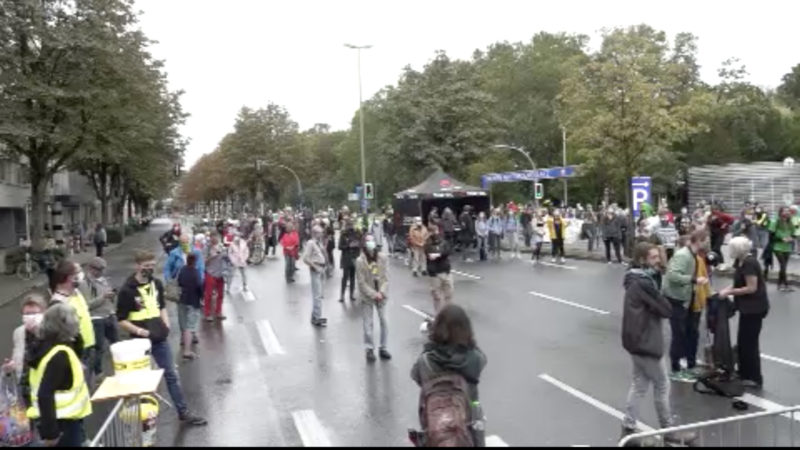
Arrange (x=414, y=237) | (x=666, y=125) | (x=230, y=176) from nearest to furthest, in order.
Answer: (x=414, y=237), (x=666, y=125), (x=230, y=176)

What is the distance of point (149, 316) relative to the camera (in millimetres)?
7016

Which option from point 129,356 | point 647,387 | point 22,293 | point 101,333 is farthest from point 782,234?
point 22,293

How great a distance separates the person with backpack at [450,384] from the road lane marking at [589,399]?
2.71 m

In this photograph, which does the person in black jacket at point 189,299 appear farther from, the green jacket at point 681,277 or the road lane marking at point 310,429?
the green jacket at point 681,277

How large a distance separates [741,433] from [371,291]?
207 inches

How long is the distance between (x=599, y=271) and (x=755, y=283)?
1244 centimetres

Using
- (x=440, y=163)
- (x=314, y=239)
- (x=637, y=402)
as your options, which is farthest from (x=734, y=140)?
(x=637, y=402)

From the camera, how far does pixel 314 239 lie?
12.9 m

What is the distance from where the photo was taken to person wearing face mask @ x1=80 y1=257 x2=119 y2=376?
8.24 meters

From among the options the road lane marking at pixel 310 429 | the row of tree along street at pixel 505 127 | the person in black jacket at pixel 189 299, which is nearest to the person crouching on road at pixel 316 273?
the person in black jacket at pixel 189 299

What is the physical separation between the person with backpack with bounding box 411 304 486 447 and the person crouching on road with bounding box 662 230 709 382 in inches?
176

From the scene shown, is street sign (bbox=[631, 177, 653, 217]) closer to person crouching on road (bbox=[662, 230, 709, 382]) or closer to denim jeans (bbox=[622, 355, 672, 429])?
person crouching on road (bbox=[662, 230, 709, 382])

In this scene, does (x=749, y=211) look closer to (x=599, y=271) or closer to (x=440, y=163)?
(x=599, y=271)

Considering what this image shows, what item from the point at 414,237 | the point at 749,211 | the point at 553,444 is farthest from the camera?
the point at 414,237
